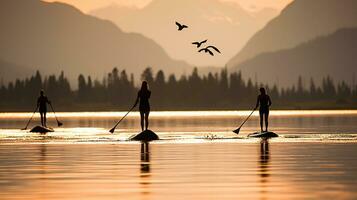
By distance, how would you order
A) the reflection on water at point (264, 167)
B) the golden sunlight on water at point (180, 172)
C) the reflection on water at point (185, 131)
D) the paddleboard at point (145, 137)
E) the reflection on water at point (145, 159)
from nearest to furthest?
the golden sunlight on water at point (180, 172), the reflection on water at point (264, 167), the reflection on water at point (145, 159), the paddleboard at point (145, 137), the reflection on water at point (185, 131)

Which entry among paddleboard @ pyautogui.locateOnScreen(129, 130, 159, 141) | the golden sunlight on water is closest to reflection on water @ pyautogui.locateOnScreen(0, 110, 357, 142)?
paddleboard @ pyautogui.locateOnScreen(129, 130, 159, 141)

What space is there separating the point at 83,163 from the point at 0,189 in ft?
28.8

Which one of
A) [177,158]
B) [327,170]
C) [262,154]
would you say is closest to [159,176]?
[327,170]

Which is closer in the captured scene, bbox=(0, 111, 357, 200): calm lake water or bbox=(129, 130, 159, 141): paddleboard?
bbox=(0, 111, 357, 200): calm lake water

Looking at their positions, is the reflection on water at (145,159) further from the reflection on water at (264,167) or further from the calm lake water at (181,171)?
the reflection on water at (264,167)

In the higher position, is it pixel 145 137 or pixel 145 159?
pixel 145 137

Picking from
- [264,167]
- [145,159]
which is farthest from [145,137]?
[264,167]

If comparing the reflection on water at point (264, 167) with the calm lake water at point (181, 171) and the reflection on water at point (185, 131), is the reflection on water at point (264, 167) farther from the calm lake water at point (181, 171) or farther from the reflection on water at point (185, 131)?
the reflection on water at point (185, 131)

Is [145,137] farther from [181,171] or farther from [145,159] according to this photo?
[181,171]

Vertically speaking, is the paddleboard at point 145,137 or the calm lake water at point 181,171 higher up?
the paddleboard at point 145,137

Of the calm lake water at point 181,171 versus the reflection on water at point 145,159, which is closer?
the calm lake water at point 181,171

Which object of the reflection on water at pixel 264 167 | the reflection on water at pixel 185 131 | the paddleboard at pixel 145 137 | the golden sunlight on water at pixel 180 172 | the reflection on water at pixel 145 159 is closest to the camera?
the golden sunlight on water at pixel 180 172

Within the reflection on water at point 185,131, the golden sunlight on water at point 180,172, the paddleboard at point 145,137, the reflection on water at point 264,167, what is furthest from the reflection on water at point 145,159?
the reflection on water at point 185,131

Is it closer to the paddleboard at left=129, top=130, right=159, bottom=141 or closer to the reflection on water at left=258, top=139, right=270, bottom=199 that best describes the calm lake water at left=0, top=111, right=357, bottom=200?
the reflection on water at left=258, top=139, right=270, bottom=199
